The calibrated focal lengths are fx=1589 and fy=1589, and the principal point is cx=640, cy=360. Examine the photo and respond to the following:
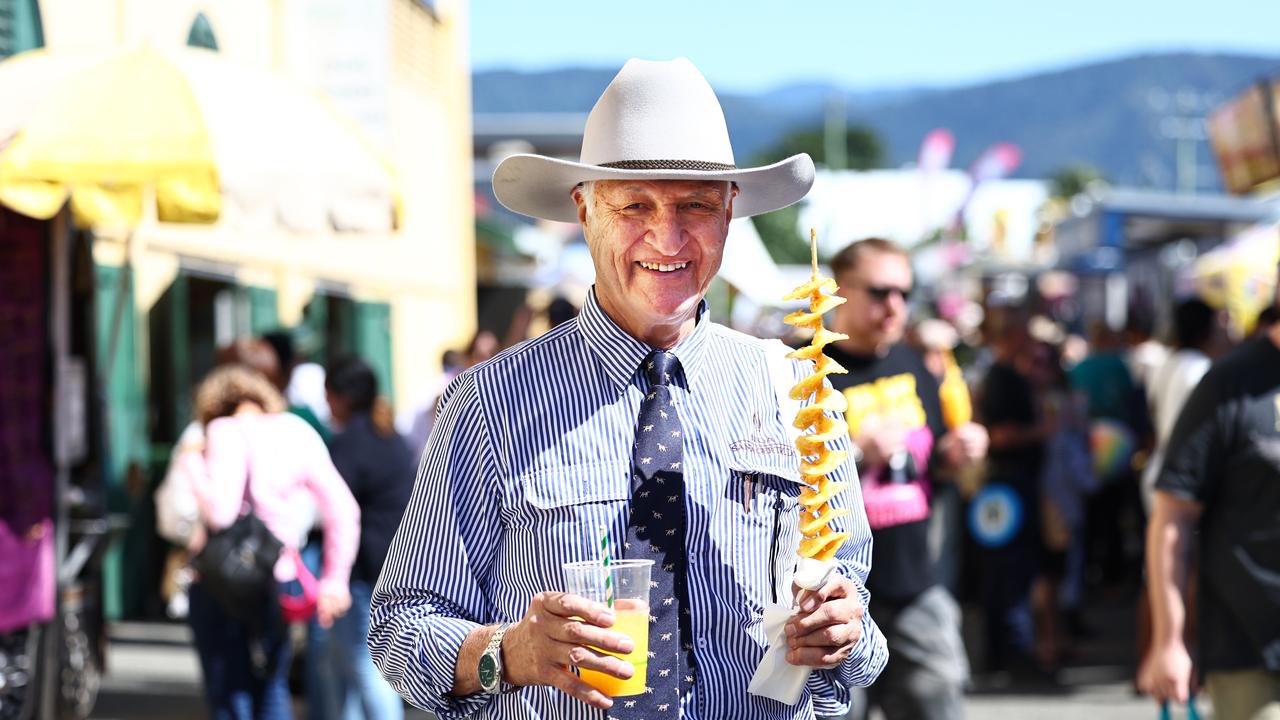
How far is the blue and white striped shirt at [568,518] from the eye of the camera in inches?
103

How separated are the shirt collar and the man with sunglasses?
2761mm

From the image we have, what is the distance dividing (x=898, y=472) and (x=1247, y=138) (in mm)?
5512

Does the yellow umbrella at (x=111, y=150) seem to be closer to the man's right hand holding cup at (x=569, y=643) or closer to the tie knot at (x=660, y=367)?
the tie knot at (x=660, y=367)

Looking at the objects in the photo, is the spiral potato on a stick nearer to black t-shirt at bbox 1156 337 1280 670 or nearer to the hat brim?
the hat brim

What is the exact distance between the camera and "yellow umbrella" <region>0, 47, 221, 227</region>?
18.1ft

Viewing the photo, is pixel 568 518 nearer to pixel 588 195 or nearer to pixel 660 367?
pixel 660 367

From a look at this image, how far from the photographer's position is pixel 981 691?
9.74 m

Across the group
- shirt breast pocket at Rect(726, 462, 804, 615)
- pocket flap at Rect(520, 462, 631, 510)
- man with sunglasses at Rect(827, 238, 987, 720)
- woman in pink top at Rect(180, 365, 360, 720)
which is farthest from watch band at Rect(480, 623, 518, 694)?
woman in pink top at Rect(180, 365, 360, 720)

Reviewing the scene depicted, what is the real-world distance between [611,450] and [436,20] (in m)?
20.1

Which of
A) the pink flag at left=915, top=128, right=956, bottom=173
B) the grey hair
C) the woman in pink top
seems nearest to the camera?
the grey hair

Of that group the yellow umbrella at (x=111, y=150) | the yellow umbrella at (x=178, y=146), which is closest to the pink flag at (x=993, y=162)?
the yellow umbrella at (x=178, y=146)

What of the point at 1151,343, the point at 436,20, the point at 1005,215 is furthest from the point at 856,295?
the point at 1005,215

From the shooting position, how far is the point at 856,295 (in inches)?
229

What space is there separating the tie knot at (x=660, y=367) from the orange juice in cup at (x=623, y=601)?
440 mm
